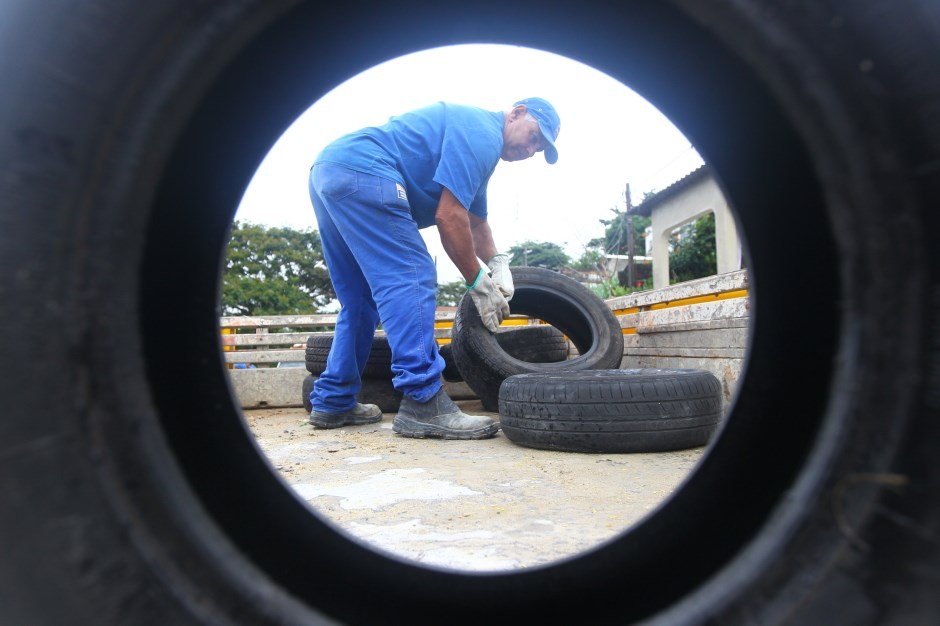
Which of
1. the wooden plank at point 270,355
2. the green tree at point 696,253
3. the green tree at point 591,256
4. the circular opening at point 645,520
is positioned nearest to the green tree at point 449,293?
the green tree at point 591,256

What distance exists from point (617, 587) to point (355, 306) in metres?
2.90

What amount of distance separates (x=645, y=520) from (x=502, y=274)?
3.04m

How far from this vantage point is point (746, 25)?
0.42m

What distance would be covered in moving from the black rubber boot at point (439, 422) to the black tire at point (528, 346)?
1.04 metres

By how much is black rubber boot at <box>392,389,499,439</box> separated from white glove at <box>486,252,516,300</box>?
38.0 inches

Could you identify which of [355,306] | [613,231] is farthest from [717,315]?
[613,231]

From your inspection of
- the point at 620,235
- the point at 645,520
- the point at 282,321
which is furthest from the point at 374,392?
the point at 620,235

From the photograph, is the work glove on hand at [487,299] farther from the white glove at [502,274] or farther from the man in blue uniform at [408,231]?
the white glove at [502,274]

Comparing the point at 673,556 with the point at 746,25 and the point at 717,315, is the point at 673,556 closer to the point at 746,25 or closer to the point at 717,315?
the point at 746,25

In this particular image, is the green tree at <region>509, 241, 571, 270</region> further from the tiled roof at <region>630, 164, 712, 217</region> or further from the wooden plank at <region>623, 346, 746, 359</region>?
the wooden plank at <region>623, 346, 746, 359</region>

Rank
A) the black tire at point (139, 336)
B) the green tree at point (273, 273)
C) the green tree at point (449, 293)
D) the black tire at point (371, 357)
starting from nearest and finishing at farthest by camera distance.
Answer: the black tire at point (139, 336)
the black tire at point (371, 357)
the green tree at point (273, 273)
the green tree at point (449, 293)

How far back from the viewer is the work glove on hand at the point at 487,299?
3404mm

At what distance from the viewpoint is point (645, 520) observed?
629 millimetres

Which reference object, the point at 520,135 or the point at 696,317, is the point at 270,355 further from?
the point at 696,317
